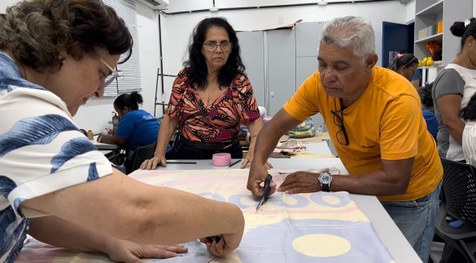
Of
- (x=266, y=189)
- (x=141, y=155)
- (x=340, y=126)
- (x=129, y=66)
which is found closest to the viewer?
(x=266, y=189)

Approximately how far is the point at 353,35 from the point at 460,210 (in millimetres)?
1125

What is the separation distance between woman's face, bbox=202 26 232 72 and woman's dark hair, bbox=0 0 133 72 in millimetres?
1438

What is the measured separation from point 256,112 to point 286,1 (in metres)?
5.27

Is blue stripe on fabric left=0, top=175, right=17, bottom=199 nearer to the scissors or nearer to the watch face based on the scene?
the scissors

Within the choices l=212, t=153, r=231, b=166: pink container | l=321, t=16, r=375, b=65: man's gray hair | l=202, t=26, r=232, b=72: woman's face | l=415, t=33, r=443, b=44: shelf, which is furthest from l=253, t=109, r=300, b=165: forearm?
l=415, t=33, r=443, b=44: shelf

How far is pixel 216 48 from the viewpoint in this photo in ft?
6.97

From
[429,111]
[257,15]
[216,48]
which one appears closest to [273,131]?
[216,48]

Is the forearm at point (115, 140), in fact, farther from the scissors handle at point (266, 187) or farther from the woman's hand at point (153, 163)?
the scissors handle at point (266, 187)

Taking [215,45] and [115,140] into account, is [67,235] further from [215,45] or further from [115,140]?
[115,140]

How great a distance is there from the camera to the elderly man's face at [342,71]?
4.35 ft

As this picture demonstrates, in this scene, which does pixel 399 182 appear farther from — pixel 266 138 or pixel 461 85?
pixel 461 85

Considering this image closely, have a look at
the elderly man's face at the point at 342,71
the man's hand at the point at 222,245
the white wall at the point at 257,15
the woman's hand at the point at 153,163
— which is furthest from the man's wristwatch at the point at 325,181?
the white wall at the point at 257,15

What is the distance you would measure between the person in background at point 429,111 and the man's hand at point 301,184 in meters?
1.95

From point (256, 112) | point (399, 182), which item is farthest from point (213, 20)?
point (399, 182)
